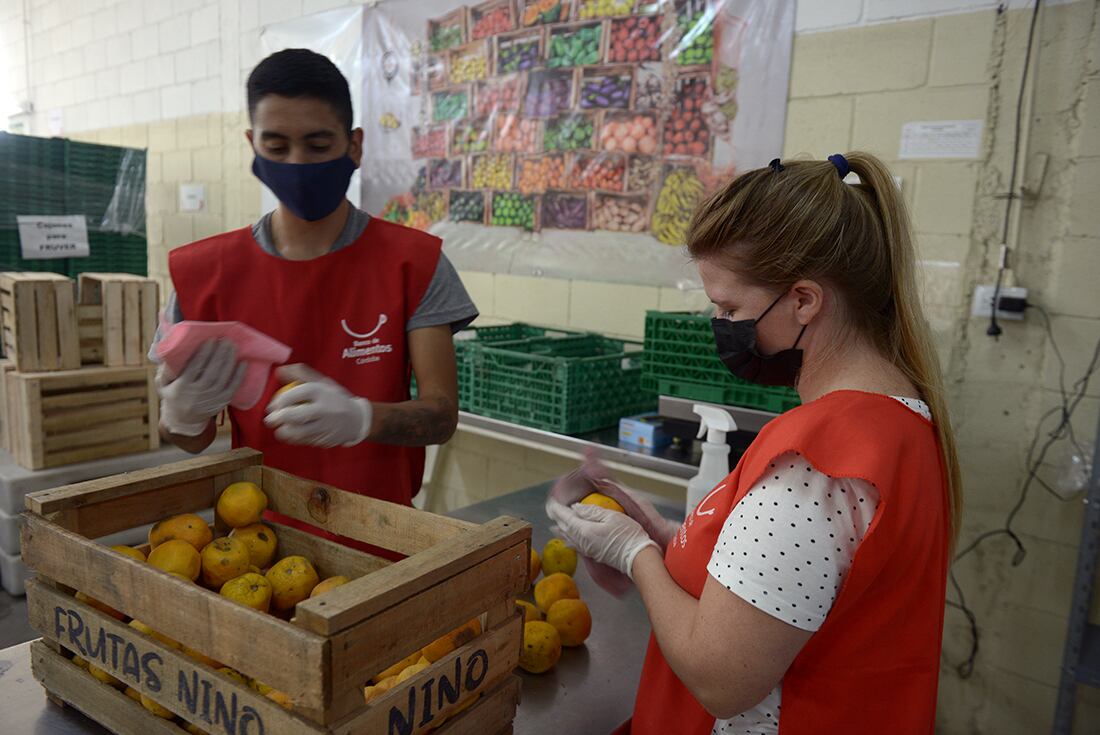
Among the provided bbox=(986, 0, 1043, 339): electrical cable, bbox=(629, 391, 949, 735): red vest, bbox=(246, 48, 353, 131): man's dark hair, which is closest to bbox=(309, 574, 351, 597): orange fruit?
bbox=(629, 391, 949, 735): red vest

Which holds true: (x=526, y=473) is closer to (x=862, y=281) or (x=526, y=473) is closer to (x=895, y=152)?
(x=895, y=152)

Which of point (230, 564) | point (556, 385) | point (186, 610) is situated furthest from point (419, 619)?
point (556, 385)

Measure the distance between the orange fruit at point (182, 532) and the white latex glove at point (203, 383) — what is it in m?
0.26

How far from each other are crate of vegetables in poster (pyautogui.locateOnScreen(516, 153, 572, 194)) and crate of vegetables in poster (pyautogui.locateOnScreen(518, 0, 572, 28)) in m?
0.54

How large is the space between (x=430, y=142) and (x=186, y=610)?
313cm

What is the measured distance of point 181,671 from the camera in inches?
34.7

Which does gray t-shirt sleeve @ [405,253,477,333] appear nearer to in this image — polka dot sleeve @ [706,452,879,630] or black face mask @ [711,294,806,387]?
black face mask @ [711,294,806,387]

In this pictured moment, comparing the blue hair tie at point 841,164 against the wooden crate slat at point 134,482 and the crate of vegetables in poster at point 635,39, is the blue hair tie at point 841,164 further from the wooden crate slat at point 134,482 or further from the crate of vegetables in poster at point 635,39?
the crate of vegetables in poster at point 635,39

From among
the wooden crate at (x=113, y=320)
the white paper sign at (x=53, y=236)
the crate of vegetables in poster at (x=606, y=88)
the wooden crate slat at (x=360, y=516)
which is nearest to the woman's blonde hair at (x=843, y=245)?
the wooden crate slat at (x=360, y=516)

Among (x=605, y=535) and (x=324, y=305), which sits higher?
(x=324, y=305)

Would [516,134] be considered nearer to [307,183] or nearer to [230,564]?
[307,183]

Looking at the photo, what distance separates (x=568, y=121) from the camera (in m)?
3.13

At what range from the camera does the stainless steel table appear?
107cm

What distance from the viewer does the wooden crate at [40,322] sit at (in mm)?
3006
